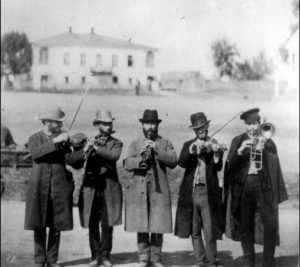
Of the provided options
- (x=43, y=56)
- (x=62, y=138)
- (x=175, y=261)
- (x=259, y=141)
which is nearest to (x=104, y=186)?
(x=62, y=138)

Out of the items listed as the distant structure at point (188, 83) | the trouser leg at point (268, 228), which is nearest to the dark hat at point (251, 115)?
the trouser leg at point (268, 228)

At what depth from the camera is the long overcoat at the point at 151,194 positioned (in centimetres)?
605

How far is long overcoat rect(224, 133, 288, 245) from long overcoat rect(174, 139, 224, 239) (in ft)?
0.61

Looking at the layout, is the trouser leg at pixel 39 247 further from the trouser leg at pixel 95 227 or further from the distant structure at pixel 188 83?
the distant structure at pixel 188 83

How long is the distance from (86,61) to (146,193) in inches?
287

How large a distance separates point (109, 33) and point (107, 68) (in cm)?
514

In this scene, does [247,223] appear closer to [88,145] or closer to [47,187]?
[88,145]

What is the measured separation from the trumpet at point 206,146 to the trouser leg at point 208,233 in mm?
469

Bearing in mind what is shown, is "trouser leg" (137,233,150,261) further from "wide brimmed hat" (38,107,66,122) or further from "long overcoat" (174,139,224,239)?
"wide brimmed hat" (38,107,66,122)

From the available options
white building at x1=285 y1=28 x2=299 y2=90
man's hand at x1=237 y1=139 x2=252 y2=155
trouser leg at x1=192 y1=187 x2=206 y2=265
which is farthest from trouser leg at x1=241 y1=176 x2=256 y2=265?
white building at x1=285 y1=28 x2=299 y2=90

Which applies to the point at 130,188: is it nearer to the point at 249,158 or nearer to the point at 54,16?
the point at 249,158

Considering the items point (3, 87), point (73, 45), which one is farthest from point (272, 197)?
point (3, 87)

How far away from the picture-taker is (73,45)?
12.7 meters

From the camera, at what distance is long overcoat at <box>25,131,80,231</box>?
604cm
